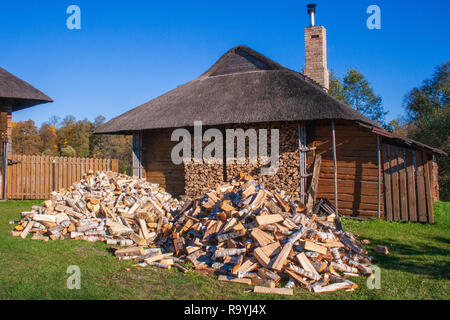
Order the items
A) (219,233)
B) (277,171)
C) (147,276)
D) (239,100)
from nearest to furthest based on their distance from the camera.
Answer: (147,276)
(219,233)
(277,171)
(239,100)

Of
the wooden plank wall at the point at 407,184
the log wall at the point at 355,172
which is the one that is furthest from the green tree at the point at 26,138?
the wooden plank wall at the point at 407,184

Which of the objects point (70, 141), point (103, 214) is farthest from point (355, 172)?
point (70, 141)

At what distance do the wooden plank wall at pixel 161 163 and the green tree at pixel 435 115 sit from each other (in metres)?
14.3

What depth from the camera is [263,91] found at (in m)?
10.6

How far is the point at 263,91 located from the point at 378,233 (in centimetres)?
508

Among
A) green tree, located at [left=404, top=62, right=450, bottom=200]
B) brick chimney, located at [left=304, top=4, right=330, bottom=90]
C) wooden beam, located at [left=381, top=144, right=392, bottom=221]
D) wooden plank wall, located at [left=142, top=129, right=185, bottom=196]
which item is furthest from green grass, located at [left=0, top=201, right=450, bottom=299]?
green tree, located at [left=404, top=62, right=450, bottom=200]

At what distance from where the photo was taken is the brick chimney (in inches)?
500

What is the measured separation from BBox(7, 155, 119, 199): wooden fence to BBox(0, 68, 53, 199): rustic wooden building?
24 centimetres

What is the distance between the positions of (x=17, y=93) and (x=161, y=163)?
5.82 meters

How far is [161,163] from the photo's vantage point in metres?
11.8

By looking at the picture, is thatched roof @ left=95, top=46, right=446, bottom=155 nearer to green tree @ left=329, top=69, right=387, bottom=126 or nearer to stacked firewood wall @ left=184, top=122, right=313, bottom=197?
stacked firewood wall @ left=184, top=122, right=313, bottom=197

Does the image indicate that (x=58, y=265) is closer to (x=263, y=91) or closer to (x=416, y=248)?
(x=416, y=248)

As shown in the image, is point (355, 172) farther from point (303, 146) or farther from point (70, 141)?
point (70, 141)
